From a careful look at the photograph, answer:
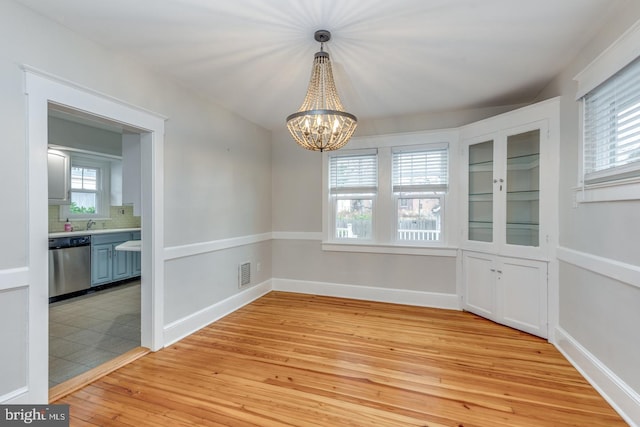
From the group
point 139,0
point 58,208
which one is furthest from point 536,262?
point 58,208

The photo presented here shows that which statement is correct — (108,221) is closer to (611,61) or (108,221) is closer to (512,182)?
(512,182)

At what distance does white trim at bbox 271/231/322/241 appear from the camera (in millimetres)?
4633

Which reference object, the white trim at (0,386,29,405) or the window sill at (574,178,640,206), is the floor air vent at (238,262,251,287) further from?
the window sill at (574,178,640,206)

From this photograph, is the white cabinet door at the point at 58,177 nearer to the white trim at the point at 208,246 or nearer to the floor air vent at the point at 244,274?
the white trim at the point at 208,246

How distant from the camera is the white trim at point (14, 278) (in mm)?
1812

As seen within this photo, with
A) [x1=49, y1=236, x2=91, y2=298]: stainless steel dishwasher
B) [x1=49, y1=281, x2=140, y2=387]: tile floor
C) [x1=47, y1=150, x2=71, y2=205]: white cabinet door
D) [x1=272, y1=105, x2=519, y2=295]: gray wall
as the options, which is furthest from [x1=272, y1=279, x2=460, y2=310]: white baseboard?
[x1=47, y1=150, x2=71, y2=205]: white cabinet door

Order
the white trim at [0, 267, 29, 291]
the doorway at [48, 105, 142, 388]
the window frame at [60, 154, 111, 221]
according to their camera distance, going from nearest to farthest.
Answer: the white trim at [0, 267, 29, 291]
the doorway at [48, 105, 142, 388]
the window frame at [60, 154, 111, 221]

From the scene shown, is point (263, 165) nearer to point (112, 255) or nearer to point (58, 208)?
point (112, 255)

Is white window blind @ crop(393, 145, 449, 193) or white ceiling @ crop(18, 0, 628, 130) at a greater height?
white ceiling @ crop(18, 0, 628, 130)

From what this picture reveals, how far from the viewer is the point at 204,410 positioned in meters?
1.99

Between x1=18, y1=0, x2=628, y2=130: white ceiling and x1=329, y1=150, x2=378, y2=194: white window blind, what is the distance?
1149mm

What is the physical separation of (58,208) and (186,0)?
465 centimetres

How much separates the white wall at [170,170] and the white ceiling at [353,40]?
0.55 ft

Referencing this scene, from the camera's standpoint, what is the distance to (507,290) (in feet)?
10.9
